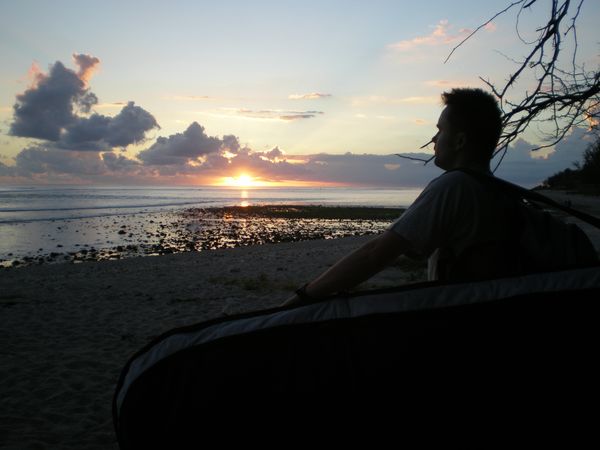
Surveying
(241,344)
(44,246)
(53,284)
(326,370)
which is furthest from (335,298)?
(44,246)

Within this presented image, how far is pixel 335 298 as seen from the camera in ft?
5.55

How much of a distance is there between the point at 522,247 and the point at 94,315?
25.5ft

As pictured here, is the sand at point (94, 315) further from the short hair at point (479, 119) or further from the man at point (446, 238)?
the short hair at point (479, 119)

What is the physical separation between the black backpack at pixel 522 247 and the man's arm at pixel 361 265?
10.8 inches

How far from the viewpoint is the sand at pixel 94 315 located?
408 cm

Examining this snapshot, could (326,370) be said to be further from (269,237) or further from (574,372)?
(269,237)

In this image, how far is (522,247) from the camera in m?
1.76

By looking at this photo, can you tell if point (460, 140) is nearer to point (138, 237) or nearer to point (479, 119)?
point (479, 119)

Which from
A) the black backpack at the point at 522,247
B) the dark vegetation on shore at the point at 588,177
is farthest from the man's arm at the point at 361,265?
the dark vegetation on shore at the point at 588,177

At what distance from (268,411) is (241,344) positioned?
25 centimetres

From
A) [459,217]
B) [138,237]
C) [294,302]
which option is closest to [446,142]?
[459,217]

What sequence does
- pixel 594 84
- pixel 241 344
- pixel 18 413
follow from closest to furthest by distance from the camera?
pixel 241 344 → pixel 594 84 → pixel 18 413

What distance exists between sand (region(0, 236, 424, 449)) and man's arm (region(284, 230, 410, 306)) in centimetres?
283

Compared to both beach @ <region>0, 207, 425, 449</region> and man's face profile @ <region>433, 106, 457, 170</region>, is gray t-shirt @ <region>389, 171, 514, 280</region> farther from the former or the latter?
beach @ <region>0, 207, 425, 449</region>
